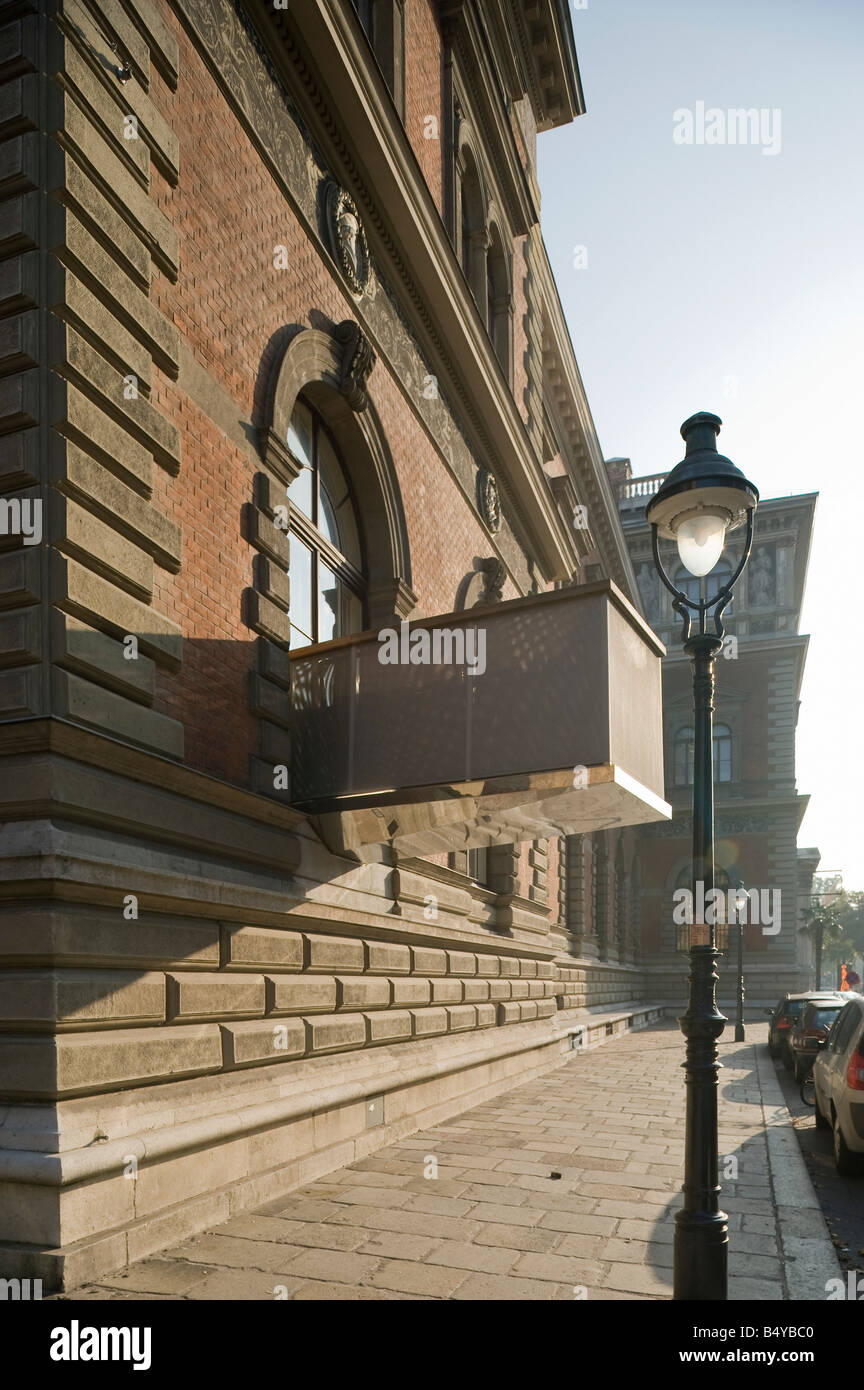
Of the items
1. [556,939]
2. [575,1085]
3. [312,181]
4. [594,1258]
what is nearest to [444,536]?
[312,181]

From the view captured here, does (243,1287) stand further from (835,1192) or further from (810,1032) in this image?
(810,1032)

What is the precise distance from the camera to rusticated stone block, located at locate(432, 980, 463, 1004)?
1270 cm

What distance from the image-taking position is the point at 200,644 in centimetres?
777

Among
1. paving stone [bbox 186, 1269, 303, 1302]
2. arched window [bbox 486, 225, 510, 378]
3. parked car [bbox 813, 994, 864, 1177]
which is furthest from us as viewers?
arched window [bbox 486, 225, 510, 378]

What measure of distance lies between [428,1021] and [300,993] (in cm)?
381

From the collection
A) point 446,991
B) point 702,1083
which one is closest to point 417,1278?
point 702,1083

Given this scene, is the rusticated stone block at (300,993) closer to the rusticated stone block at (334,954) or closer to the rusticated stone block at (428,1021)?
the rusticated stone block at (334,954)

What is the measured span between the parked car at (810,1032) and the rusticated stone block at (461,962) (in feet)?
19.3

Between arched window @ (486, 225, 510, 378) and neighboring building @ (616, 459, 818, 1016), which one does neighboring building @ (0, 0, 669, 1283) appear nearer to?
arched window @ (486, 225, 510, 378)

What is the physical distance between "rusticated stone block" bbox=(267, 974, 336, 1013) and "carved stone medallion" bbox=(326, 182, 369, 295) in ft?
23.2

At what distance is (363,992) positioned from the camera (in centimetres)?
1029

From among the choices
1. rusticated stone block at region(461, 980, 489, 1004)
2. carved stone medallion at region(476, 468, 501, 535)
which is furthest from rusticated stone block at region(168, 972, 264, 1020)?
carved stone medallion at region(476, 468, 501, 535)

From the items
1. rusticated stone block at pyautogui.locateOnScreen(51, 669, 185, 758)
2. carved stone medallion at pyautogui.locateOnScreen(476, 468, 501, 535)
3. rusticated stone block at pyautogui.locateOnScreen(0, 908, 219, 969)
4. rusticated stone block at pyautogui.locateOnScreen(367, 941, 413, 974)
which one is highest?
carved stone medallion at pyautogui.locateOnScreen(476, 468, 501, 535)

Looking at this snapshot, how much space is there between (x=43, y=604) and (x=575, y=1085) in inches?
495
